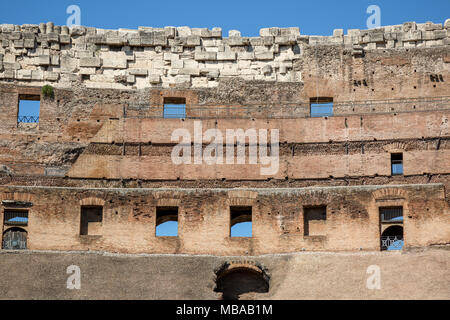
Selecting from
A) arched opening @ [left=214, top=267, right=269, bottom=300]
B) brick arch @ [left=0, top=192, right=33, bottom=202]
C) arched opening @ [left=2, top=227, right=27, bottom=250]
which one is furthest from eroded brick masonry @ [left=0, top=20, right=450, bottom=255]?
arched opening @ [left=214, top=267, right=269, bottom=300]

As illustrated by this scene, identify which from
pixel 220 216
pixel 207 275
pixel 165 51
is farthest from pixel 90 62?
pixel 207 275

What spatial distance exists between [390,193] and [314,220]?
306 cm

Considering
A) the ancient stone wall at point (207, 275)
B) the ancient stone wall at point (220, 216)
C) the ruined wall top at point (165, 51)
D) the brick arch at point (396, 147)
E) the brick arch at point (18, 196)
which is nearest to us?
the ancient stone wall at point (207, 275)

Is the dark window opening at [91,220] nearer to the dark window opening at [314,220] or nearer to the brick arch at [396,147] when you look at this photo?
the dark window opening at [314,220]

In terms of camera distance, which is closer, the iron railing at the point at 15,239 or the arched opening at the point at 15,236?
the iron railing at the point at 15,239

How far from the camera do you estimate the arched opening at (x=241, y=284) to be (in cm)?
3371

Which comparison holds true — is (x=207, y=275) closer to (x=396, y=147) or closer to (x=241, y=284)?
(x=241, y=284)

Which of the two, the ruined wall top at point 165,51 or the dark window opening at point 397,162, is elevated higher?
the ruined wall top at point 165,51

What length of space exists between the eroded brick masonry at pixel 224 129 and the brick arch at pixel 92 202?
0.13ft

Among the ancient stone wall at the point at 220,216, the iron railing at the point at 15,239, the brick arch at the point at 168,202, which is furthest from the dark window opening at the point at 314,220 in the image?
the iron railing at the point at 15,239

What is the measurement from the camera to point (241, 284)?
34031 millimetres

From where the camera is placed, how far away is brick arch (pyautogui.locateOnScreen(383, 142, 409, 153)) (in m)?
37.8

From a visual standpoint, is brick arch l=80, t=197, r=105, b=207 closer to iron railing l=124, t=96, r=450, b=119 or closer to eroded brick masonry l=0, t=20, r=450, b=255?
eroded brick masonry l=0, t=20, r=450, b=255

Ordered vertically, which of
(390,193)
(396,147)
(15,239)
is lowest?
(390,193)
